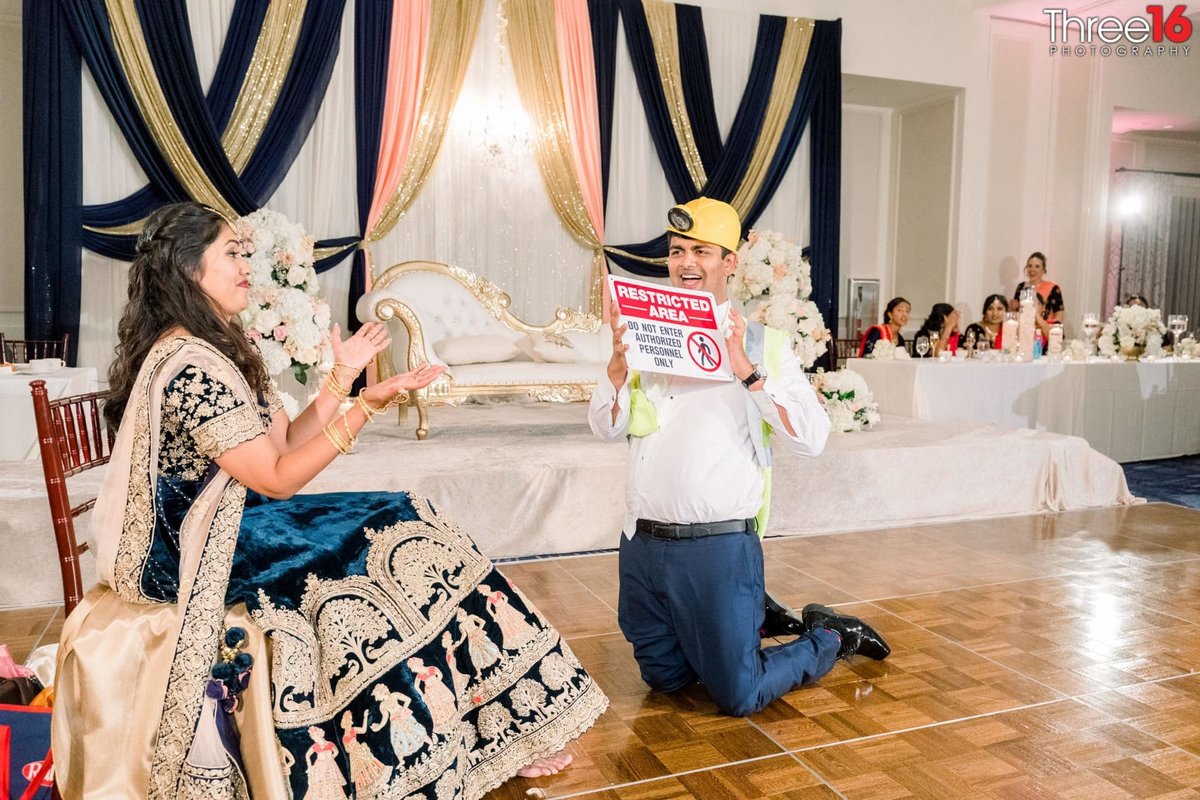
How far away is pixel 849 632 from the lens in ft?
9.88

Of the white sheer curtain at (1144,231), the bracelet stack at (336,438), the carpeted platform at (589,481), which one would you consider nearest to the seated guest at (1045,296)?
the white sheer curtain at (1144,231)

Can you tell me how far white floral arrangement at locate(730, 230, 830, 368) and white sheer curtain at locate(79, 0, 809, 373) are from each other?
261 centimetres

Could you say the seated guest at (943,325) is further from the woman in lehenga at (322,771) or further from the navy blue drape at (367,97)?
the woman in lehenga at (322,771)

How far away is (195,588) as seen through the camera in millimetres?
1822

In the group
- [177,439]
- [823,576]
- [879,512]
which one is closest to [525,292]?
[879,512]

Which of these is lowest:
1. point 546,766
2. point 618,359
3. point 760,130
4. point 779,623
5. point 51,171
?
point 546,766

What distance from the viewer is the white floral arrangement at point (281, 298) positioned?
166 inches

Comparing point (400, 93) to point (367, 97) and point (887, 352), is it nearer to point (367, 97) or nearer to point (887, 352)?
point (367, 97)

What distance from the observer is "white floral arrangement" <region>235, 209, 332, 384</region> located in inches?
166

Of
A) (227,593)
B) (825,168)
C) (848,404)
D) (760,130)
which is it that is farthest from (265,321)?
(825,168)

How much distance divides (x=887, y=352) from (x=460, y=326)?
2996 mm

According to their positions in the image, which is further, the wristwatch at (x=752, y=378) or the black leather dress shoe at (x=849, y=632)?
the black leather dress shoe at (x=849, y=632)

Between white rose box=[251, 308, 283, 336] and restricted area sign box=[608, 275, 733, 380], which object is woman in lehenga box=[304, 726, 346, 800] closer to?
restricted area sign box=[608, 275, 733, 380]

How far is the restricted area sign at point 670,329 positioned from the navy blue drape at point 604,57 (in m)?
5.81
